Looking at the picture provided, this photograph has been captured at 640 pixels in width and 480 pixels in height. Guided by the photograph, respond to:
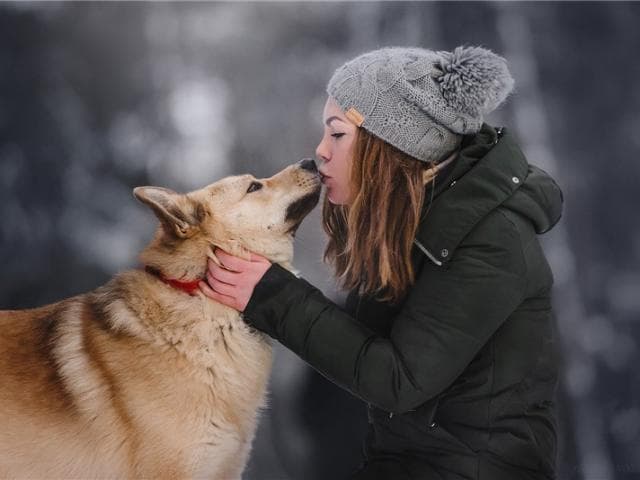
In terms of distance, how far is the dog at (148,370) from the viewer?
1.71 metres

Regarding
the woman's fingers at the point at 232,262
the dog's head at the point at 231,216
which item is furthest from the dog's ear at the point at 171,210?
the woman's fingers at the point at 232,262

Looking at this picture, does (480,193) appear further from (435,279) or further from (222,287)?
(222,287)

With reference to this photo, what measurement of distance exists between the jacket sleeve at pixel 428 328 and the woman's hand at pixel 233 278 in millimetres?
133

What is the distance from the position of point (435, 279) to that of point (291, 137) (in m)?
1.25

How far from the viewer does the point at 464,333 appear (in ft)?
5.10

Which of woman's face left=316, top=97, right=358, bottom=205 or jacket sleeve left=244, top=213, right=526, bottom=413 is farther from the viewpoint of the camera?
woman's face left=316, top=97, right=358, bottom=205

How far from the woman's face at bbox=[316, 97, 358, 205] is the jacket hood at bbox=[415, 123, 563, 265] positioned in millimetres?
228

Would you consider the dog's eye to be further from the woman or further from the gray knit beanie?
the gray knit beanie

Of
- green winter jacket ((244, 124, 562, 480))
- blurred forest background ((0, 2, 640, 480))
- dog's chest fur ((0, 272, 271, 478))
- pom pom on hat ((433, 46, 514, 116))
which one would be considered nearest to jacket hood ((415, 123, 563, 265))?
green winter jacket ((244, 124, 562, 480))

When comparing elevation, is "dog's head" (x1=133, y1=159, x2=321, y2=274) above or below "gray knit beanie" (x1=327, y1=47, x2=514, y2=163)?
below

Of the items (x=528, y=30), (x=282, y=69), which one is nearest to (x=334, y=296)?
(x=282, y=69)

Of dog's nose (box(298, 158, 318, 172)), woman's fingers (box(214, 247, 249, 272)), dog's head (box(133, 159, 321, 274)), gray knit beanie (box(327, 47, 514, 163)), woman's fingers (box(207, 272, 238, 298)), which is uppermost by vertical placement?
gray knit beanie (box(327, 47, 514, 163))

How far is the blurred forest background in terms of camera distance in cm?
259

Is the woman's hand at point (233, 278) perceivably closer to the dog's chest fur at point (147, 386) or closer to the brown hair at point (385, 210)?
the dog's chest fur at point (147, 386)
